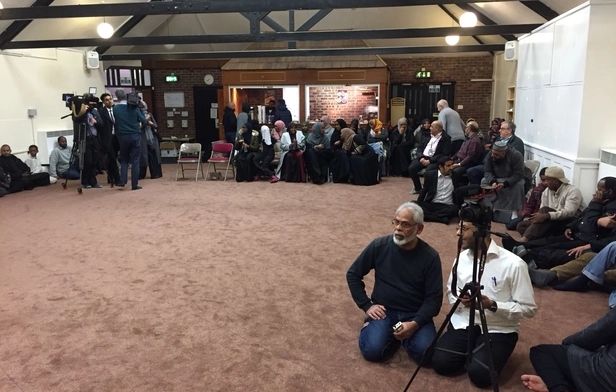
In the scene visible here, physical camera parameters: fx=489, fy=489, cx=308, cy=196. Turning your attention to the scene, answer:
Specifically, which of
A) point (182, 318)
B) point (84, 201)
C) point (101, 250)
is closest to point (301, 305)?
point (182, 318)

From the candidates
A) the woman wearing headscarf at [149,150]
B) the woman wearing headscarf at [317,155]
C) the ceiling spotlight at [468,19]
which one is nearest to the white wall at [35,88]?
the woman wearing headscarf at [149,150]

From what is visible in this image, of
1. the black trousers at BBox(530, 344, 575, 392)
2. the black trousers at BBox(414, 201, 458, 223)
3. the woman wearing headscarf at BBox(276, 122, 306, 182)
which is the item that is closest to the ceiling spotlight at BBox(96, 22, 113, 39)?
the woman wearing headscarf at BBox(276, 122, 306, 182)

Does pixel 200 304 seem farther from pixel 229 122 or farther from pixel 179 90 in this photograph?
pixel 179 90

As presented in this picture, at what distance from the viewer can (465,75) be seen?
1225 cm

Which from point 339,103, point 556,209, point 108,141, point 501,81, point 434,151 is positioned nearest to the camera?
point 556,209

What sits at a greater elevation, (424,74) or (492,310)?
(424,74)

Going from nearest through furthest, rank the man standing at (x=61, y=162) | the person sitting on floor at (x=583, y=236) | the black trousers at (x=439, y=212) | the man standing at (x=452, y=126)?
the person sitting on floor at (x=583, y=236), the black trousers at (x=439, y=212), the man standing at (x=452, y=126), the man standing at (x=61, y=162)

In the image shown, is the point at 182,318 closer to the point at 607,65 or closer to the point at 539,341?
the point at 539,341

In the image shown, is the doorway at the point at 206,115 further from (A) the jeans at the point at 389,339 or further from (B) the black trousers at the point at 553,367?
(B) the black trousers at the point at 553,367

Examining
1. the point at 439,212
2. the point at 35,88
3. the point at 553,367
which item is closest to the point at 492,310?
the point at 553,367

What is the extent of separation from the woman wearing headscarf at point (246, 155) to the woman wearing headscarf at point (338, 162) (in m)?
1.45

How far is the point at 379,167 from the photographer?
9.07 m

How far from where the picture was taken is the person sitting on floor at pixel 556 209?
474 centimetres

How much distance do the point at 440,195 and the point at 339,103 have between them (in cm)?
709
